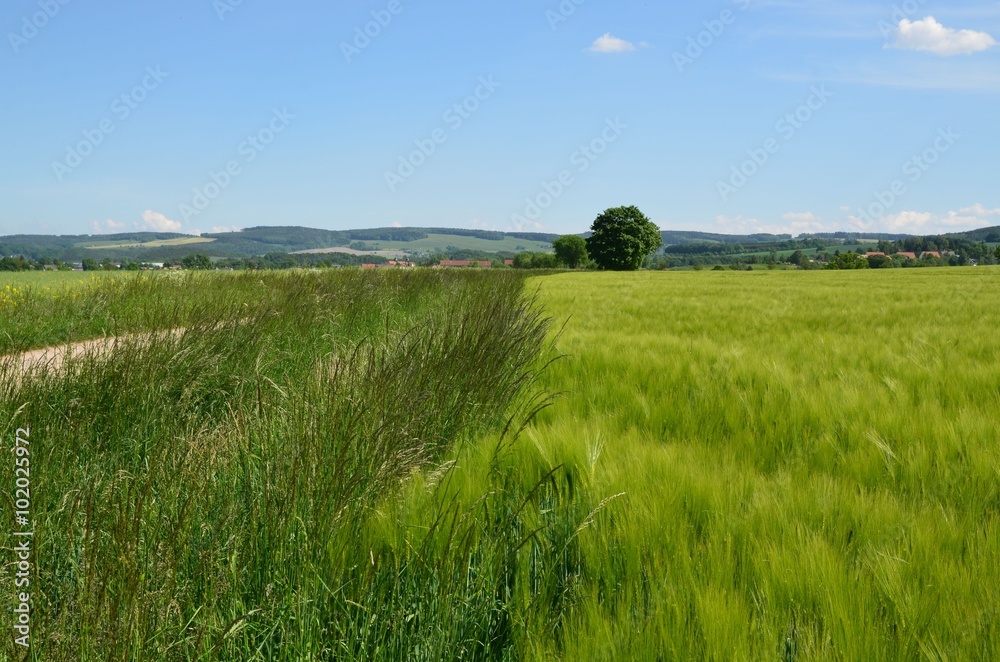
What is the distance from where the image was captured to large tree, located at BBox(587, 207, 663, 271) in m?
71.4

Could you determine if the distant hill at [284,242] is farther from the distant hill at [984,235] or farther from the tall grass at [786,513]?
the tall grass at [786,513]

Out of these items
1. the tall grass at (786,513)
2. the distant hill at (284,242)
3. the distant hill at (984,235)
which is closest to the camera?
the tall grass at (786,513)

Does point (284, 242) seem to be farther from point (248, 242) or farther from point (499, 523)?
point (499, 523)

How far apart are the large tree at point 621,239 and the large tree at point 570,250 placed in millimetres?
34524

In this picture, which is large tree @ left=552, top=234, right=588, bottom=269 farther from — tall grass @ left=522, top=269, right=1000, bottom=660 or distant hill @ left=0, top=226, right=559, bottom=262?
tall grass @ left=522, top=269, right=1000, bottom=660

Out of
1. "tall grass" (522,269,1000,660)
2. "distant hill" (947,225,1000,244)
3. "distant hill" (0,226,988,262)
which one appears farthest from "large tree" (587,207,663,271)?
"distant hill" (947,225,1000,244)

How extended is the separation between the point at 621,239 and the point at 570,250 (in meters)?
38.4

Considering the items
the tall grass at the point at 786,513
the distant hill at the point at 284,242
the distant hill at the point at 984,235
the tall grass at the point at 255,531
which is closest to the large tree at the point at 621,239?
the distant hill at the point at 284,242

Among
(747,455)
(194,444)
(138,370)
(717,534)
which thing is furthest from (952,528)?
(138,370)

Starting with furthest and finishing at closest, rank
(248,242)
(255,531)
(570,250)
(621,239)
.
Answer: (248,242)
(570,250)
(621,239)
(255,531)

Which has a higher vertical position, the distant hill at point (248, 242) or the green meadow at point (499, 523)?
the distant hill at point (248, 242)

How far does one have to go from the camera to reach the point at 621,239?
7094cm

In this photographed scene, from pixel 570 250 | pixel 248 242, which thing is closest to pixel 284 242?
pixel 248 242

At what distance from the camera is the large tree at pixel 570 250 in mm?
109125
